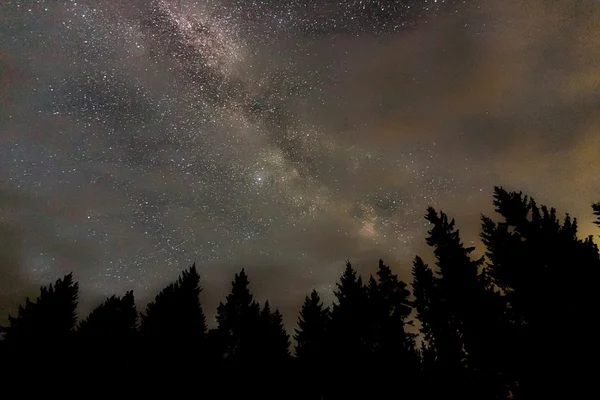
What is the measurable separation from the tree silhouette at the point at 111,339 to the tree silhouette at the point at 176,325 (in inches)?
98.8

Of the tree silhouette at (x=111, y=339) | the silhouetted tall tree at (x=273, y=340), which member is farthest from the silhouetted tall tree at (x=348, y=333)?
the tree silhouette at (x=111, y=339)

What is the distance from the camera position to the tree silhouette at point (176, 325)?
30.9 meters

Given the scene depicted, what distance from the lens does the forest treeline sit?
2212 centimetres

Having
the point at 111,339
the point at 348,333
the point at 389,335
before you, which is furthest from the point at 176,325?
the point at 389,335

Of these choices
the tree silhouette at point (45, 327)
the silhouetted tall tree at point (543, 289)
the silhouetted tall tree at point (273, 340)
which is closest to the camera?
the silhouetted tall tree at point (543, 289)

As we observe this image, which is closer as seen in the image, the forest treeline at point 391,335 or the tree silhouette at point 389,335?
the forest treeline at point 391,335

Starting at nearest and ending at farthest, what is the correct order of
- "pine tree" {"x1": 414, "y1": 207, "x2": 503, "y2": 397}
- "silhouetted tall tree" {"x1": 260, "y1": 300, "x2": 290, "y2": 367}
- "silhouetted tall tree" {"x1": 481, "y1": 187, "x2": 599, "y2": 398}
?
"silhouetted tall tree" {"x1": 481, "y1": 187, "x2": 599, "y2": 398}, "pine tree" {"x1": 414, "y1": 207, "x2": 503, "y2": 397}, "silhouetted tall tree" {"x1": 260, "y1": 300, "x2": 290, "y2": 367}

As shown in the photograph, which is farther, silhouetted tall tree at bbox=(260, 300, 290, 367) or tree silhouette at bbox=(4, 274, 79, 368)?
silhouetted tall tree at bbox=(260, 300, 290, 367)

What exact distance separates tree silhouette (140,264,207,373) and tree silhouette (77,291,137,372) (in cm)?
251

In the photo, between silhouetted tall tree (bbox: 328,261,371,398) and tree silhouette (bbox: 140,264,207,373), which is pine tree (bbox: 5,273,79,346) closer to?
tree silhouette (bbox: 140,264,207,373)

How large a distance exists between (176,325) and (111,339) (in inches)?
280

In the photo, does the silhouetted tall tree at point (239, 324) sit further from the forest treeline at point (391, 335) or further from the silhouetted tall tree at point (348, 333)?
the silhouetted tall tree at point (348, 333)

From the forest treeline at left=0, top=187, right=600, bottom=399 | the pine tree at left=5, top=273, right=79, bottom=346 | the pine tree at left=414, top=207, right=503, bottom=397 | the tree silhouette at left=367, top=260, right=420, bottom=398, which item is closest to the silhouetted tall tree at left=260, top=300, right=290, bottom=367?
the forest treeline at left=0, top=187, right=600, bottom=399

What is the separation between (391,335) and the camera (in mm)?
30906
